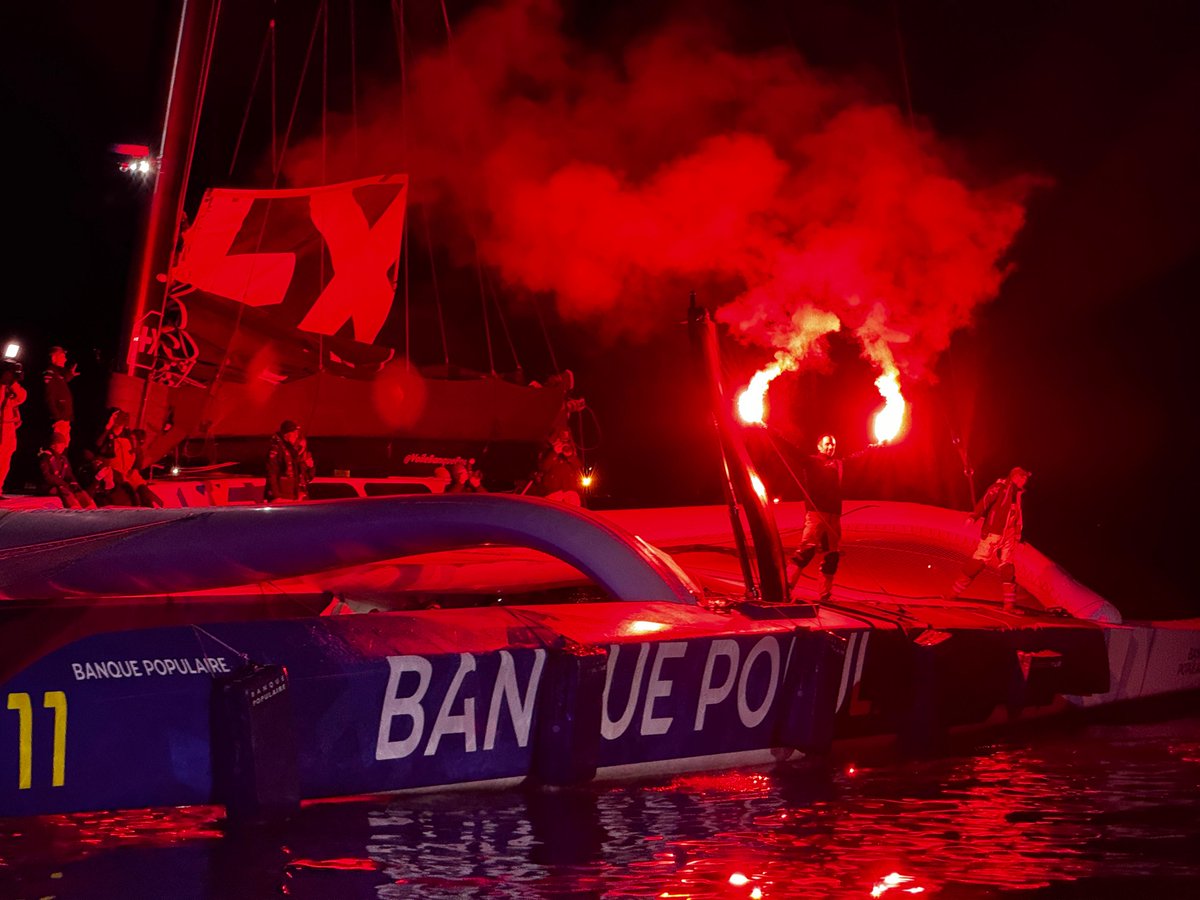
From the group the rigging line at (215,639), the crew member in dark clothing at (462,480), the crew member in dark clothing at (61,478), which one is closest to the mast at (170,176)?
the crew member in dark clothing at (61,478)

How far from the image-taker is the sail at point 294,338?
1064cm

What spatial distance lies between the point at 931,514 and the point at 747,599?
6026mm

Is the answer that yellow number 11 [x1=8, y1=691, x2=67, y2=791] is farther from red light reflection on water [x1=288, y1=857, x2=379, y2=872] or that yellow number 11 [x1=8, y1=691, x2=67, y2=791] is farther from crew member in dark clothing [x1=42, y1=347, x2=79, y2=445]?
crew member in dark clothing [x1=42, y1=347, x2=79, y2=445]

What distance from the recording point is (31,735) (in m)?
5.18

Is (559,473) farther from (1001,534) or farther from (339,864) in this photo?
(339,864)

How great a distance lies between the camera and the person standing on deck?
10.5 metres

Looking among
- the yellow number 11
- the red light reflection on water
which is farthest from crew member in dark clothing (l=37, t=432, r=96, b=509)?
the red light reflection on water

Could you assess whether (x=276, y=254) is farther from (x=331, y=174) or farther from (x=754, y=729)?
(x=754, y=729)

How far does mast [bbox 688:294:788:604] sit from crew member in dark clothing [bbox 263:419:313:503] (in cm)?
406

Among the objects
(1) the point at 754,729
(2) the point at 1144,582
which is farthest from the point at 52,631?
(2) the point at 1144,582

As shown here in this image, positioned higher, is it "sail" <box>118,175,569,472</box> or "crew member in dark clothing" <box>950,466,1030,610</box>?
"sail" <box>118,175,569,472</box>

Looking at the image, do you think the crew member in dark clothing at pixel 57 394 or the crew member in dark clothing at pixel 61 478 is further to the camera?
the crew member in dark clothing at pixel 57 394

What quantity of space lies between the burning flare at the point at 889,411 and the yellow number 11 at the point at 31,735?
22.7 ft

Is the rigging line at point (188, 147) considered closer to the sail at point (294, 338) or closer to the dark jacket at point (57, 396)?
the sail at point (294, 338)
